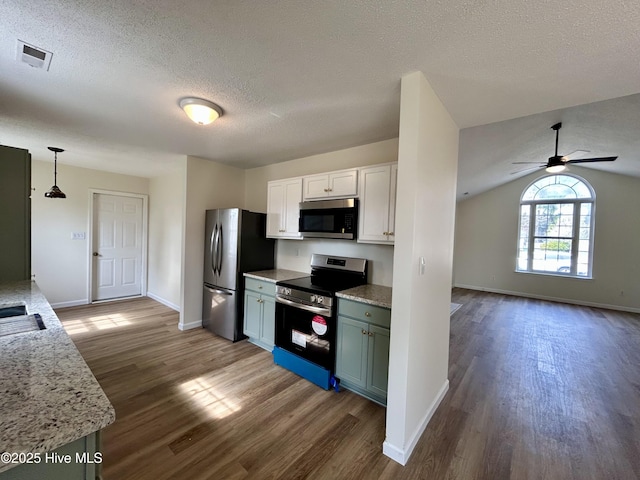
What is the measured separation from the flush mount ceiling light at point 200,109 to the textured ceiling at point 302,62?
7 cm

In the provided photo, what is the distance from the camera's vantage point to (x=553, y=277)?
→ 6.48 metres

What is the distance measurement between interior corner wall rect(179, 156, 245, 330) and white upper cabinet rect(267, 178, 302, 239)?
106 cm

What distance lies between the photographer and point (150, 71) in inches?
69.1

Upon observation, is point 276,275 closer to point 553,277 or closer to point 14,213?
point 14,213

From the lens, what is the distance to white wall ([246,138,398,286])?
2.93m

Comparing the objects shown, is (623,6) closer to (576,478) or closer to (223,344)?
(576,478)

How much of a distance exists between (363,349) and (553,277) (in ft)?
22.1

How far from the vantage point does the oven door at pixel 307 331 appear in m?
2.54

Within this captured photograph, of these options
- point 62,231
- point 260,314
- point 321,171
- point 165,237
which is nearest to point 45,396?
point 260,314

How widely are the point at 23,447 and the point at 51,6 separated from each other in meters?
1.82

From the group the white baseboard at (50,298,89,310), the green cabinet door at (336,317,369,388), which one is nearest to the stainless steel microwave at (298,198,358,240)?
the green cabinet door at (336,317,369,388)

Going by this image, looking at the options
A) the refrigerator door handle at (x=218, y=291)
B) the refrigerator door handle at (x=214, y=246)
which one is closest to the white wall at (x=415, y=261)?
the refrigerator door handle at (x=218, y=291)

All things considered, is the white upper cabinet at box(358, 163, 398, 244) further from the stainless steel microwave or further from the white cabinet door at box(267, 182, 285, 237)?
the white cabinet door at box(267, 182, 285, 237)

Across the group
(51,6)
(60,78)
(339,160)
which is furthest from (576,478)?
(60,78)
